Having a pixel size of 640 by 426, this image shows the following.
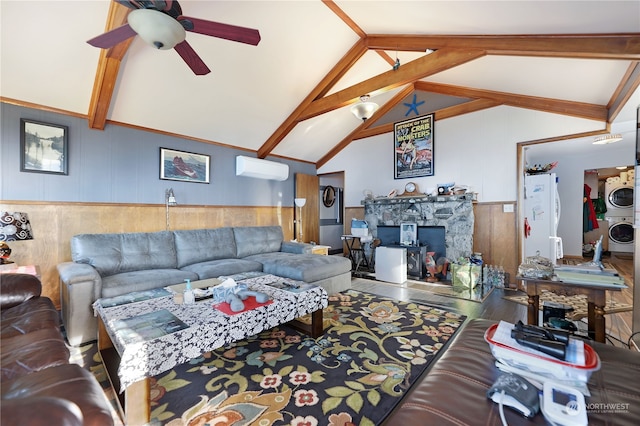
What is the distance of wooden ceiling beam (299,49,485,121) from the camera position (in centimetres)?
284

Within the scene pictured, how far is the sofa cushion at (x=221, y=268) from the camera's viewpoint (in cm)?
314

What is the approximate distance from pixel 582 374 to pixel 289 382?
1501 millimetres

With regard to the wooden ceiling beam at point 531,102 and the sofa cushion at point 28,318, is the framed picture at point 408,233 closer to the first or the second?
the wooden ceiling beam at point 531,102

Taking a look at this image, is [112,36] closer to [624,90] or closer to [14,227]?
[14,227]

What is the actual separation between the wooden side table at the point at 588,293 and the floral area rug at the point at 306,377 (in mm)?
749

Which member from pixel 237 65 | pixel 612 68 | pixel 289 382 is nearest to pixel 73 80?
pixel 237 65

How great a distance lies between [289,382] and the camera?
1723mm

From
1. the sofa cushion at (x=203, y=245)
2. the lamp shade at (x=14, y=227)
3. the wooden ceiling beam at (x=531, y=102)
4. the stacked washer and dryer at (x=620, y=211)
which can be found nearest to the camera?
the lamp shade at (x=14, y=227)

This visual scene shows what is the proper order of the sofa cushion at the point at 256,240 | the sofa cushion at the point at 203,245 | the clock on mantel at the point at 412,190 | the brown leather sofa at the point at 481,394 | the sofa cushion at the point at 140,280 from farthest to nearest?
the clock on mantel at the point at 412,190 → the sofa cushion at the point at 256,240 → the sofa cushion at the point at 203,245 → the sofa cushion at the point at 140,280 → the brown leather sofa at the point at 481,394

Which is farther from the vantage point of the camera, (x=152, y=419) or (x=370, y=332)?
→ (x=370, y=332)

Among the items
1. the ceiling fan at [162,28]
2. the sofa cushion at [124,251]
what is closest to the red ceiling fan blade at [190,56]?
the ceiling fan at [162,28]

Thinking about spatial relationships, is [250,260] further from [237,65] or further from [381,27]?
[381,27]

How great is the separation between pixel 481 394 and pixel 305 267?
2.53 m

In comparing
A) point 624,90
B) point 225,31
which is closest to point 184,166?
point 225,31
